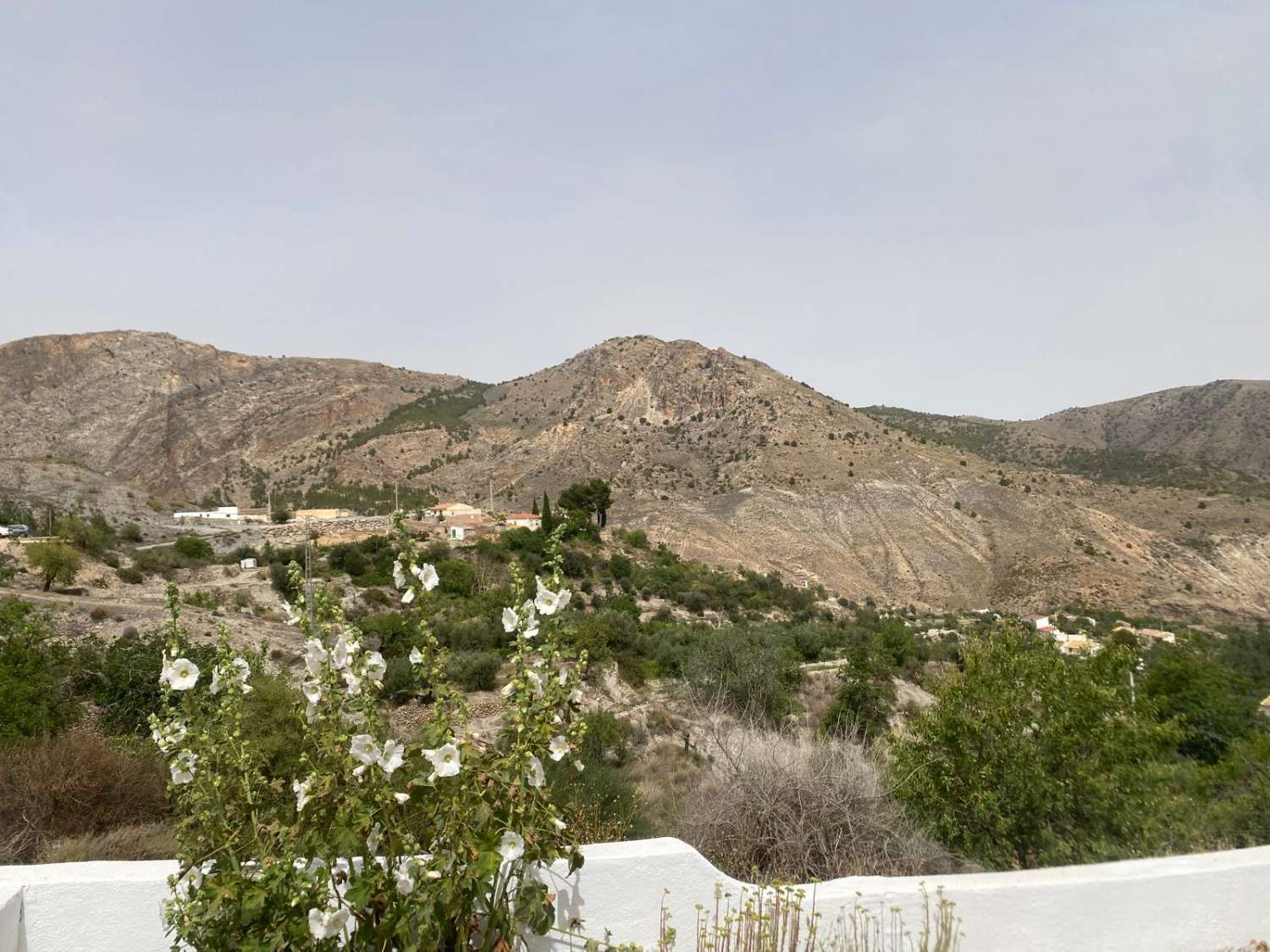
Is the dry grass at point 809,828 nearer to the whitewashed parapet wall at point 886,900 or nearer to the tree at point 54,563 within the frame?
the whitewashed parapet wall at point 886,900

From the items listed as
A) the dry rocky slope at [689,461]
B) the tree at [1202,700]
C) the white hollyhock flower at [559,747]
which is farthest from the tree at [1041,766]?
the dry rocky slope at [689,461]

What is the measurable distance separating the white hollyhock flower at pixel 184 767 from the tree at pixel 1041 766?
6296 mm

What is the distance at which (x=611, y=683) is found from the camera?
20547 millimetres

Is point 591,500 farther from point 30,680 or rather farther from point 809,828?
point 809,828

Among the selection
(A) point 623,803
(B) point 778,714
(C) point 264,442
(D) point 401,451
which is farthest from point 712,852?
(C) point 264,442

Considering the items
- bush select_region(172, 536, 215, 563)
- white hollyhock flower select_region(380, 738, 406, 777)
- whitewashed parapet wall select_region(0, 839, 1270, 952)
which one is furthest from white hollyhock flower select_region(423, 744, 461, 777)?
bush select_region(172, 536, 215, 563)

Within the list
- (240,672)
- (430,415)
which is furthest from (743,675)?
(430,415)

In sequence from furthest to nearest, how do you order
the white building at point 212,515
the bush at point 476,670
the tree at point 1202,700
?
the white building at point 212,515 → the bush at point 476,670 → the tree at point 1202,700

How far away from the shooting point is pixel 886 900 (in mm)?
3555

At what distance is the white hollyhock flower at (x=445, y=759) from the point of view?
2516 millimetres

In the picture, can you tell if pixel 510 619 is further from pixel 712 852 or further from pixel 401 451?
pixel 401 451

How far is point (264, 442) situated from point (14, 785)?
289 feet

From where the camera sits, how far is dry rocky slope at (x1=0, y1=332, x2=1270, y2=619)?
47.3 m

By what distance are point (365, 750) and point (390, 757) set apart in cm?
10
